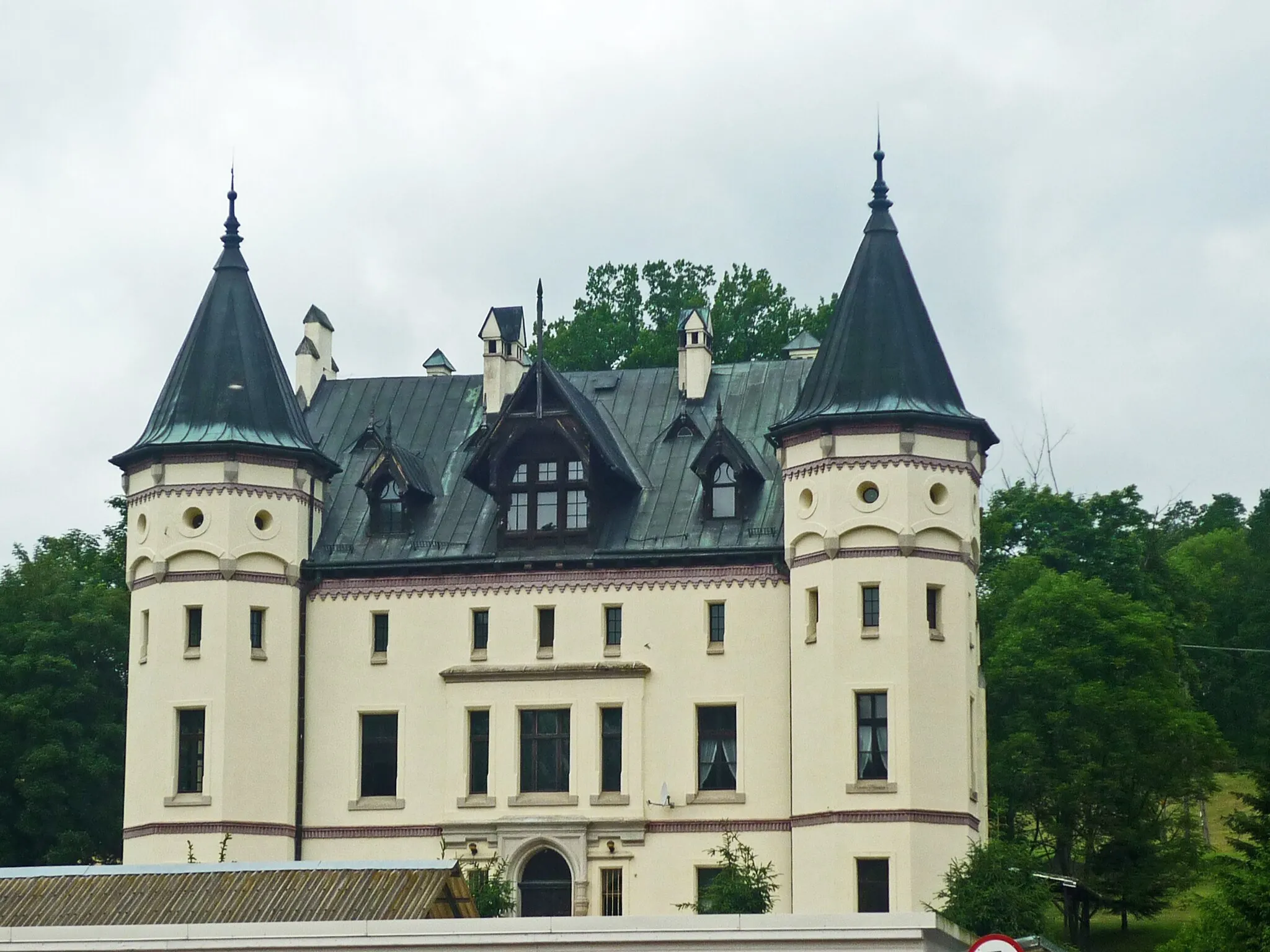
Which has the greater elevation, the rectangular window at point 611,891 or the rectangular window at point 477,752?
the rectangular window at point 477,752

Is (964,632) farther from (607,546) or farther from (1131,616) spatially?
(1131,616)

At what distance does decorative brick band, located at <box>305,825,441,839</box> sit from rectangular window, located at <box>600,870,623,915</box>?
435 centimetres

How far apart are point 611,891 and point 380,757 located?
629cm

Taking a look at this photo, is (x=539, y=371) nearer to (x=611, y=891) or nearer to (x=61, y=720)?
(x=611, y=891)

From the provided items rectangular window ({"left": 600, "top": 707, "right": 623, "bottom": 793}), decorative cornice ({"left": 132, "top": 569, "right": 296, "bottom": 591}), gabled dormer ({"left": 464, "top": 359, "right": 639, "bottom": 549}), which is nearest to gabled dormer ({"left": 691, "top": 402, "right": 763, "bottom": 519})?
gabled dormer ({"left": 464, "top": 359, "right": 639, "bottom": 549})

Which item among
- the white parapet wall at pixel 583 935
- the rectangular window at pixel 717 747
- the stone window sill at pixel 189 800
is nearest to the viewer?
the white parapet wall at pixel 583 935

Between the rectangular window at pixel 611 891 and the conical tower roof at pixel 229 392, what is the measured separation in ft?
38.8

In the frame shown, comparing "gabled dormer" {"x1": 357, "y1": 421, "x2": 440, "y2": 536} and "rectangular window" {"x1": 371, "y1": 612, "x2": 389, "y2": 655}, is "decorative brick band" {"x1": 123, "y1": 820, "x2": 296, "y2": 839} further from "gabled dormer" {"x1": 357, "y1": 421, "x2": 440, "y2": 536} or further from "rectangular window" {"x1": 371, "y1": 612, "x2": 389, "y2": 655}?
"gabled dormer" {"x1": 357, "y1": 421, "x2": 440, "y2": 536}

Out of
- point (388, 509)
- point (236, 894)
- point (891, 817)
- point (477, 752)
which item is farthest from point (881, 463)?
point (236, 894)

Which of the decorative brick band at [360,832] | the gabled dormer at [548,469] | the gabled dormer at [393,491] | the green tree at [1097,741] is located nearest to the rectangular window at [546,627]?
the gabled dormer at [548,469]

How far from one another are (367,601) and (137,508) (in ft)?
18.9

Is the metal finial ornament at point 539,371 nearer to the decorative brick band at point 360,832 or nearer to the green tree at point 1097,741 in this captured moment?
the decorative brick band at point 360,832

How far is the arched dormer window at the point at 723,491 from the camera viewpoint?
187 ft

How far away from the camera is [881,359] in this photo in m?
55.5
